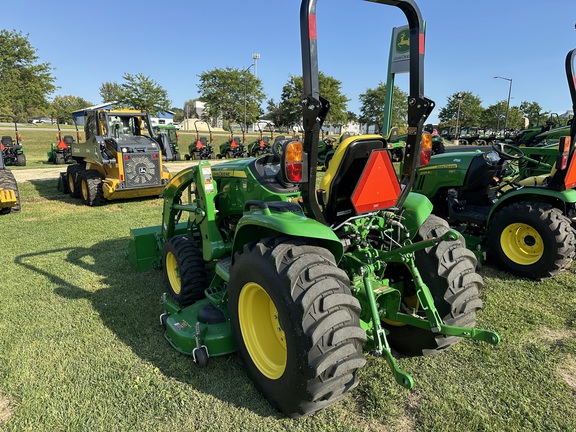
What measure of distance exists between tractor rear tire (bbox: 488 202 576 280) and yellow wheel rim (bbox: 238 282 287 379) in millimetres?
3474

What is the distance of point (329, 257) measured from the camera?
234 centimetres

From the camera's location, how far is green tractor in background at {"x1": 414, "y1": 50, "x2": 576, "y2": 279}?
4461mm

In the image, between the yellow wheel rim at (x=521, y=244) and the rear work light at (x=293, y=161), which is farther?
the yellow wheel rim at (x=521, y=244)

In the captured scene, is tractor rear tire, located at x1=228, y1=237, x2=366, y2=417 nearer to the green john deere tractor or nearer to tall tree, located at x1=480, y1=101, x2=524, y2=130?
the green john deere tractor

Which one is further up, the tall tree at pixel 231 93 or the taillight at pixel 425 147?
the tall tree at pixel 231 93

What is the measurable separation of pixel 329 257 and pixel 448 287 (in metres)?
0.96

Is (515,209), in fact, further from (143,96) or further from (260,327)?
(143,96)

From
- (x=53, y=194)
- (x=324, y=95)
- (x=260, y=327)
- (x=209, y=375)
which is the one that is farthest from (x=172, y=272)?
(x=324, y=95)

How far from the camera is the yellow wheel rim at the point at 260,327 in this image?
106 inches

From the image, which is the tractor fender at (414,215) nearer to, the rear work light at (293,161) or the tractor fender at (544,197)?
the rear work light at (293,161)

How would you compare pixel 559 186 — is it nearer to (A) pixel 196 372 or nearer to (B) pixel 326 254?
(B) pixel 326 254

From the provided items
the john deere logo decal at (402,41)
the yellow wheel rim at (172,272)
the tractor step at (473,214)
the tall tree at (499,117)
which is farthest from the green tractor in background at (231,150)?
the tall tree at (499,117)

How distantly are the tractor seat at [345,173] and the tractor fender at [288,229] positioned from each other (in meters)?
0.25

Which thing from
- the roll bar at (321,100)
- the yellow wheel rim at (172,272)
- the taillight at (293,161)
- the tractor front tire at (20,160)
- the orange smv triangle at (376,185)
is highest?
the roll bar at (321,100)
